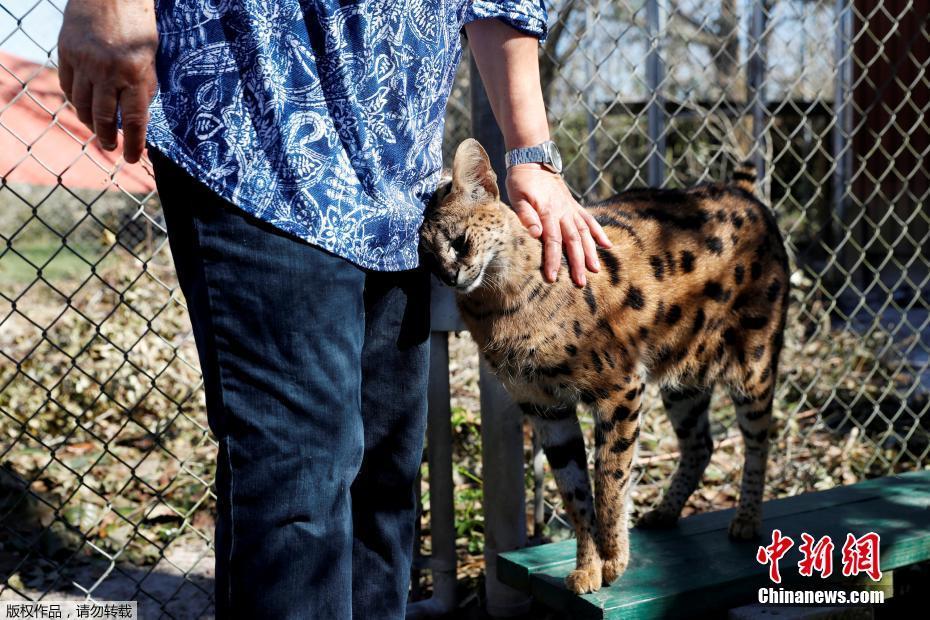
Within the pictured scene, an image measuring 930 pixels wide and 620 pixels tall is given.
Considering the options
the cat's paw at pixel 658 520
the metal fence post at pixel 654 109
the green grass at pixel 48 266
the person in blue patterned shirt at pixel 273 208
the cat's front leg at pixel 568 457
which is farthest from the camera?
the green grass at pixel 48 266

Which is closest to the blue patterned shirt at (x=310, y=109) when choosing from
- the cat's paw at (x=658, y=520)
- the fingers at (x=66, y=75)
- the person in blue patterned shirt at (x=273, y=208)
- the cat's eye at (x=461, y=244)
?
the person in blue patterned shirt at (x=273, y=208)

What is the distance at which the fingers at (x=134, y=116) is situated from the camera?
1.31m

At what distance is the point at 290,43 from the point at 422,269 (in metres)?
0.61

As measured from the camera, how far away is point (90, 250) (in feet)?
32.2

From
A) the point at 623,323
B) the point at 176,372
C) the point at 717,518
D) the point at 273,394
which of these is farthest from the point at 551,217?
the point at 176,372

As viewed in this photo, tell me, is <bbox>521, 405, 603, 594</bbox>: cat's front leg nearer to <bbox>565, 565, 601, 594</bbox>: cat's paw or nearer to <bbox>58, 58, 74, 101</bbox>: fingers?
<bbox>565, 565, 601, 594</bbox>: cat's paw

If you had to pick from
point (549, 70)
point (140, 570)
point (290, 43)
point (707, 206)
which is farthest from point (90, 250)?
point (290, 43)

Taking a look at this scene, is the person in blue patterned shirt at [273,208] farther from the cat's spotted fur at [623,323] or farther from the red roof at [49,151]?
the red roof at [49,151]

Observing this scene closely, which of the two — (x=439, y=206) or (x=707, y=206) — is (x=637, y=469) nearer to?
(x=707, y=206)

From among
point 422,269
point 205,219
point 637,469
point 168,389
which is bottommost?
point 637,469

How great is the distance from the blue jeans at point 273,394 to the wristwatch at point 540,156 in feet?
2.07

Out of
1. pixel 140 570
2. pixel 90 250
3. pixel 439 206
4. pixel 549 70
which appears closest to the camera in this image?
pixel 439 206

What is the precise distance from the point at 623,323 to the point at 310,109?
1254 mm

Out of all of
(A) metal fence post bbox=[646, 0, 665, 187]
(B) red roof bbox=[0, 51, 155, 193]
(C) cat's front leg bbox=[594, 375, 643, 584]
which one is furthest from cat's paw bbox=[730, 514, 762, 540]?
(A) metal fence post bbox=[646, 0, 665, 187]
